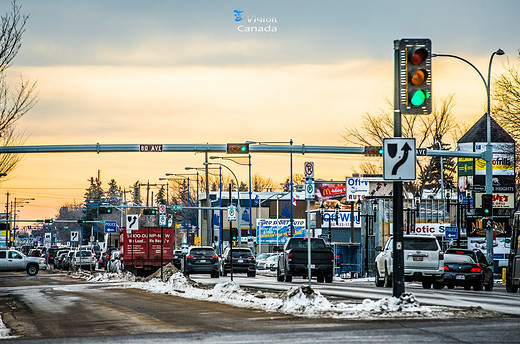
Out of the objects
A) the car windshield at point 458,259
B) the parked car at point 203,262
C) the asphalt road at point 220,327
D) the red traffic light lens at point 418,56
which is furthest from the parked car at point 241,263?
the red traffic light lens at point 418,56

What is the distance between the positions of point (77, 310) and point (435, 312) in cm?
864

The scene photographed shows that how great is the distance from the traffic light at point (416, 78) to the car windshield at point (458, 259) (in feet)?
63.5

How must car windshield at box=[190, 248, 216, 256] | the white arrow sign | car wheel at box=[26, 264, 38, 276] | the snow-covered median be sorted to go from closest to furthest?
the snow-covered median → the white arrow sign → car windshield at box=[190, 248, 216, 256] → car wheel at box=[26, 264, 38, 276]

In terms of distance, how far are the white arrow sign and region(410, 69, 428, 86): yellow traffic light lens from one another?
1.15m

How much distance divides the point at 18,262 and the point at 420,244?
3971cm

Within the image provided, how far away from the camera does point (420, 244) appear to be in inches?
1228

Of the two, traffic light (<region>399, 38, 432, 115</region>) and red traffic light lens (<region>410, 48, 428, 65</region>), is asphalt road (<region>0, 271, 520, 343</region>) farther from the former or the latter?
red traffic light lens (<region>410, 48, 428, 65</region>)

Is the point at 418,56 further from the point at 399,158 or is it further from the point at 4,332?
the point at 4,332

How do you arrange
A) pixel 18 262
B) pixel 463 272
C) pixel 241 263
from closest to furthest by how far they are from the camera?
pixel 463 272
pixel 241 263
pixel 18 262

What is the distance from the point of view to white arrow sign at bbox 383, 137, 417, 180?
16344 millimetres

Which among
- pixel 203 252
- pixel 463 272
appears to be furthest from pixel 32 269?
pixel 463 272

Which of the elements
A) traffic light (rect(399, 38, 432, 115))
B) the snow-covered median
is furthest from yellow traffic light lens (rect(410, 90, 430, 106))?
the snow-covered median

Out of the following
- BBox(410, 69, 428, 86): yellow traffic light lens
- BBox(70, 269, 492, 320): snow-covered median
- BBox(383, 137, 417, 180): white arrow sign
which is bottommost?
BBox(70, 269, 492, 320): snow-covered median

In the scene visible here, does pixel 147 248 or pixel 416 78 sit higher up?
pixel 416 78
